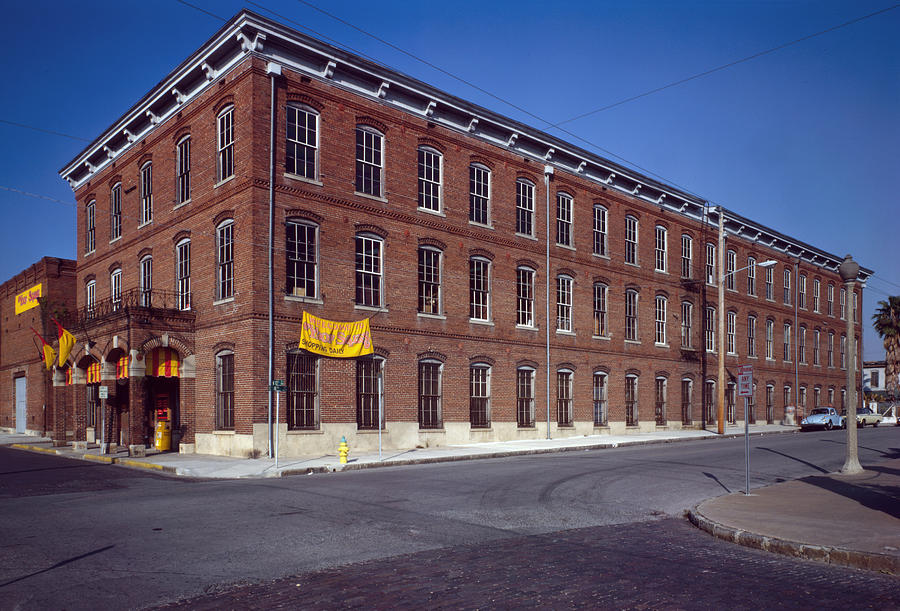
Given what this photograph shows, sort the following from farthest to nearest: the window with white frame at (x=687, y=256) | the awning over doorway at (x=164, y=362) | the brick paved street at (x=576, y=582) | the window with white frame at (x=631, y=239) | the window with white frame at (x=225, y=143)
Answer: the window with white frame at (x=687, y=256) < the window with white frame at (x=631, y=239) < the awning over doorway at (x=164, y=362) < the window with white frame at (x=225, y=143) < the brick paved street at (x=576, y=582)

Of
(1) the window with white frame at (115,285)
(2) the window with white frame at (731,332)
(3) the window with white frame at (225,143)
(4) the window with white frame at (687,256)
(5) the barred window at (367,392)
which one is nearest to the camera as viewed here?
(3) the window with white frame at (225,143)

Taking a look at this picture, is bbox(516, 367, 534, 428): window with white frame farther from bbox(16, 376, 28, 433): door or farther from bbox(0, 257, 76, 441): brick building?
bbox(16, 376, 28, 433): door

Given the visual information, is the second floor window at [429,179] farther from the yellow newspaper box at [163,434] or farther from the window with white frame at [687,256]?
the window with white frame at [687,256]

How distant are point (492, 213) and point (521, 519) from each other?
20.6 m

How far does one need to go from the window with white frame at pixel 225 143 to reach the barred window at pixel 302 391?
6.50m

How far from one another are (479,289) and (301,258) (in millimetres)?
8362

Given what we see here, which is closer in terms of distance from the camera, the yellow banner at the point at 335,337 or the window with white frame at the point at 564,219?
the yellow banner at the point at 335,337

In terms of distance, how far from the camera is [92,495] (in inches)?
560

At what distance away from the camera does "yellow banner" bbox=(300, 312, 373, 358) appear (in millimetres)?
23344

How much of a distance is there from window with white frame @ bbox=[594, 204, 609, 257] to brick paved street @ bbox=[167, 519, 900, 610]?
27.2 metres

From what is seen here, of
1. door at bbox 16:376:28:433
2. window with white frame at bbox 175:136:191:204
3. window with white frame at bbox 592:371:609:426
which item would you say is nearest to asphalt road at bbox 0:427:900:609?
window with white frame at bbox 175:136:191:204

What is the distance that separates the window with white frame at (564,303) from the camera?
109ft

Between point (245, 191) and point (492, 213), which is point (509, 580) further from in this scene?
point (492, 213)

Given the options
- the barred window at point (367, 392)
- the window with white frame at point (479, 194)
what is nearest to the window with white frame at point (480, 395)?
the barred window at point (367, 392)
